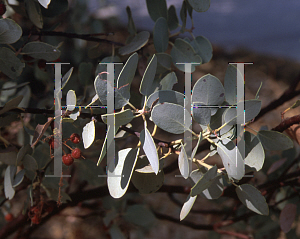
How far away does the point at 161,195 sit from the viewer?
121cm

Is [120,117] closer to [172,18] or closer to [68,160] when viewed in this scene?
[68,160]

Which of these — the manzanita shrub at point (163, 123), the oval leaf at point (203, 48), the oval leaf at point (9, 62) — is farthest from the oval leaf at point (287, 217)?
the oval leaf at point (9, 62)

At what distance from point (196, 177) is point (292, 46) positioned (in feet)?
4.08

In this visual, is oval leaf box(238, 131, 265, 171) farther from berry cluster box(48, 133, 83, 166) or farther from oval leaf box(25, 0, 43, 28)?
oval leaf box(25, 0, 43, 28)

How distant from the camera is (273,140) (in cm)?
35

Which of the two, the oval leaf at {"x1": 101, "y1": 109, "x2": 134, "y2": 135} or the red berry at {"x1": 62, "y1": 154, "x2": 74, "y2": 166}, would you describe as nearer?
the oval leaf at {"x1": 101, "y1": 109, "x2": 134, "y2": 135}

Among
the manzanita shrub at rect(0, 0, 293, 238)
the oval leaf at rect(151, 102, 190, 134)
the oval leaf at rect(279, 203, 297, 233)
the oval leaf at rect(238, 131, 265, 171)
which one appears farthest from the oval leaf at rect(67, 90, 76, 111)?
the oval leaf at rect(279, 203, 297, 233)

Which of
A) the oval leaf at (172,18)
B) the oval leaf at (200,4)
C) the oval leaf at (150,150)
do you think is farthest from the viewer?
the oval leaf at (172,18)

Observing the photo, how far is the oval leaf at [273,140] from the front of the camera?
34 cm

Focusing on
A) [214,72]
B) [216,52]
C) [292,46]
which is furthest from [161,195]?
[292,46]

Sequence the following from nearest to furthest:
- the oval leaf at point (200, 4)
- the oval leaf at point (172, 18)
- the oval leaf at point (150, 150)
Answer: the oval leaf at point (150, 150)
the oval leaf at point (200, 4)
the oval leaf at point (172, 18)

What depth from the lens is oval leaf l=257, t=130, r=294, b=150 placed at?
0.34m

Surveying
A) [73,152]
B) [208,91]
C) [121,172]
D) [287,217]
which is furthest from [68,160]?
[287,217]

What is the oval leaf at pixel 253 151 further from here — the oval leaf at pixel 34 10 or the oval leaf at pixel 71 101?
the oval leaf at pixel 34 10
